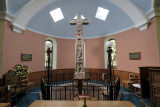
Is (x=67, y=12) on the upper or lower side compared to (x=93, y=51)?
upper

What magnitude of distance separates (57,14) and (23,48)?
3615mm

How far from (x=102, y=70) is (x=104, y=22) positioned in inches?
163

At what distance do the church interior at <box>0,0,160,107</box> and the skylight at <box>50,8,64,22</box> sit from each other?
0.23 ft

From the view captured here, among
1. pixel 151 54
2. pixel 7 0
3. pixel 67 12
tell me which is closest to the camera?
pixel 7 0

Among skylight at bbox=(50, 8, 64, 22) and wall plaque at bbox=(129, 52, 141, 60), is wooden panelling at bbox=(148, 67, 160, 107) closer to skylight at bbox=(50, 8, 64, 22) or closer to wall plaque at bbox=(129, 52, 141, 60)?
wall plaque at bbox=(129, 52, 141, 60)

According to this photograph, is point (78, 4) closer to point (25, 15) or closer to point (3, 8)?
point (25, 15)

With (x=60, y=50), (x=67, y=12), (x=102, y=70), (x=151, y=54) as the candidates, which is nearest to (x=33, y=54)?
(x=60, y=50)

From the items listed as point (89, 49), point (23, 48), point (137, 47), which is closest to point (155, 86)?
point (137, 47)

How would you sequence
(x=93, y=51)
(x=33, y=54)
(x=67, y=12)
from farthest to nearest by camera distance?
(x=93, y=51) < (x=67, y=12) < (x=33, y=54)

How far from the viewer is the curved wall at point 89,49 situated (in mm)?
4285

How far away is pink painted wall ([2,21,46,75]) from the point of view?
4.23 m

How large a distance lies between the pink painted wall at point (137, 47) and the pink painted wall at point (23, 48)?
608 centimetres

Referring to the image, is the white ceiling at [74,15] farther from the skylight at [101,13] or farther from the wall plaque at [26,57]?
the wall plaque at [26,57]

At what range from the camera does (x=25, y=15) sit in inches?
192
